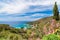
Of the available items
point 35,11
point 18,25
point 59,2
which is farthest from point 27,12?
point 59,2

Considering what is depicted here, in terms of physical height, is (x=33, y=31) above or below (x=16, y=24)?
below

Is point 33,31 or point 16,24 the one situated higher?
point 16,24

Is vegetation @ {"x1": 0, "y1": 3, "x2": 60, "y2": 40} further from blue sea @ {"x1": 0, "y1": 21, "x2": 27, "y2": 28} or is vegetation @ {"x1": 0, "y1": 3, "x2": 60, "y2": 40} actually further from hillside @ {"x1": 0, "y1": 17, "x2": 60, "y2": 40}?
blue sea @ {"x1": 0, "y1": 21, "x2": 27, "y2": 28}

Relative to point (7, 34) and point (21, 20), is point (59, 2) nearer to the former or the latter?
point (21, 20)

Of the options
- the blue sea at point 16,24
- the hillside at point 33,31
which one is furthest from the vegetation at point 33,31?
the blue sea at point 16,24

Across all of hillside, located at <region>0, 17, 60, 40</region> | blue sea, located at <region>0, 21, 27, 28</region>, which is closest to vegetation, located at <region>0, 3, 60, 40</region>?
hillside, located at <region>0, 17, 60, 40</region>

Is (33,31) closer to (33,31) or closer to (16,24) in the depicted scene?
(33,31)

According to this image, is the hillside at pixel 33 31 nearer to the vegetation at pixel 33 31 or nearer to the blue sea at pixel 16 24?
the vegetation at pixel 33 31

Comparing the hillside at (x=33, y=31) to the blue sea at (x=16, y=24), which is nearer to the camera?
the hillside at (x=33, y=31)

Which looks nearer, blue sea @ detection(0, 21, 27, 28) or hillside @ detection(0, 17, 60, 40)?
hillside @ detection(0, 17, 60, 40)

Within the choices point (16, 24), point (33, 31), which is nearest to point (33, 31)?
point (33, 31)

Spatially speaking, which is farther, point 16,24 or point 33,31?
point 16,24
